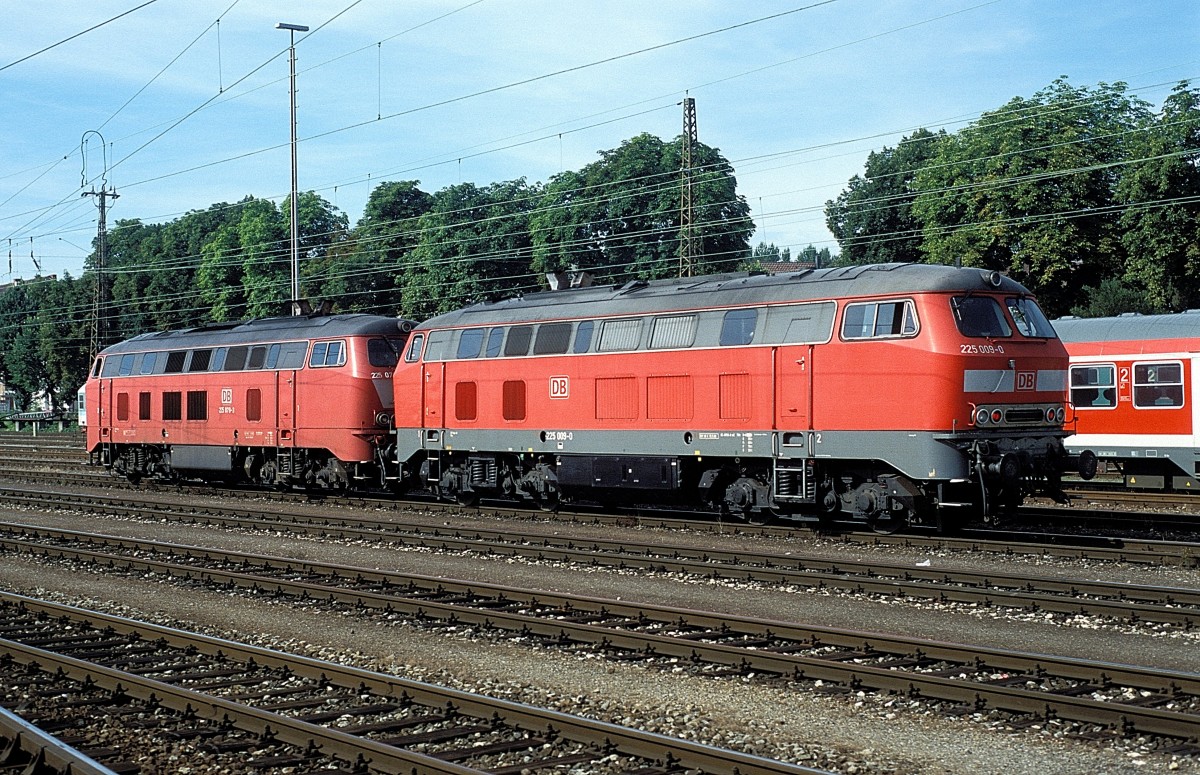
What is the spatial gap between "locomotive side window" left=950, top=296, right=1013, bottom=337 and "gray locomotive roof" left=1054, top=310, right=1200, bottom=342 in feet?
33.1

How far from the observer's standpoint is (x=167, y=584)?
1664 cm

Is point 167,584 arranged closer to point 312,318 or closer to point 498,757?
point 498,757

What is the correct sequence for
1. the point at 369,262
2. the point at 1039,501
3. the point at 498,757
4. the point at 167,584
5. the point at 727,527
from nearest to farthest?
the point at 498,757, the point at 167,584, the point at 727,527, the point at 1039,501, the point at 369,262

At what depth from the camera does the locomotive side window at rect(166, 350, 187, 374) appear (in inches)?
1289

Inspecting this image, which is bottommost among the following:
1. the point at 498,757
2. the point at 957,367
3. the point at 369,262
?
the point at 498,757

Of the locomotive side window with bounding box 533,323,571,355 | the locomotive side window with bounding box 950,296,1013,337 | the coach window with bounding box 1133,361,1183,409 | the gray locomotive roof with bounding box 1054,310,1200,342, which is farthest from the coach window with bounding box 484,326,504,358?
the coach window with bounding box 1133,361,1183,409

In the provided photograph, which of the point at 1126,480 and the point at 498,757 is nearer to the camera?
the point at 498,757

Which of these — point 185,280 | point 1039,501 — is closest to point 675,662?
point 1039,501

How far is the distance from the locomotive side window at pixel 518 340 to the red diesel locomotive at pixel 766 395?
0.15ft

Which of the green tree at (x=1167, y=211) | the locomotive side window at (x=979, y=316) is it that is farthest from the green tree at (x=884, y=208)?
the locomotive side window at (x=979, y=316)

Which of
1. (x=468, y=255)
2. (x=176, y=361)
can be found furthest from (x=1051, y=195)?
(x=176, y=361)

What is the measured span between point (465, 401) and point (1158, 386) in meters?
15.4

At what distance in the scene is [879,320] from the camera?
732 inches

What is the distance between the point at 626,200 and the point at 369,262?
18.7 meters
